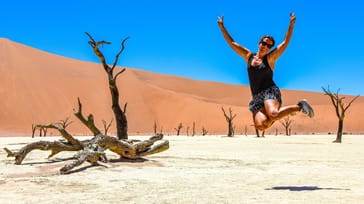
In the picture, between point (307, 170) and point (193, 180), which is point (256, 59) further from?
point (307, 170)

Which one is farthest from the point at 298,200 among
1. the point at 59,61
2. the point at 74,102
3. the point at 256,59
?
the point at 59,61

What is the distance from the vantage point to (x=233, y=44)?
820cm

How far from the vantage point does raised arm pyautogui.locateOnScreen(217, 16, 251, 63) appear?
8.09m

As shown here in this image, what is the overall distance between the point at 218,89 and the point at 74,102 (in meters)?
58.8

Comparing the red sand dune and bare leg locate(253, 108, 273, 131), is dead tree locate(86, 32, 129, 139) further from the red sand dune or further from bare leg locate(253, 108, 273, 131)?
the red sand dune

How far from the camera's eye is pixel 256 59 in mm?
7836

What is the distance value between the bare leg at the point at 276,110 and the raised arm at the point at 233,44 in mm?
978

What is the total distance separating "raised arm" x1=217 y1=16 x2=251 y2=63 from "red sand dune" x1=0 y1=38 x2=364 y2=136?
201 feet

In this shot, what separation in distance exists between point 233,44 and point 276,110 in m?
1.47

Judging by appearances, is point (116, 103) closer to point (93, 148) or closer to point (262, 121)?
point (93, 148)

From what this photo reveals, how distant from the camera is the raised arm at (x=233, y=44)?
26.5 ft

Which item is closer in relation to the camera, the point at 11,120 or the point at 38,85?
the point at 11,120

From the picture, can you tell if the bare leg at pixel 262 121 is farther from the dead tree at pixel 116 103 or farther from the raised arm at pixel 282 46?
the dead tree at pixel 116 103

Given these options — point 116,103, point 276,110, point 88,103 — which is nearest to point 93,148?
point 116,103
